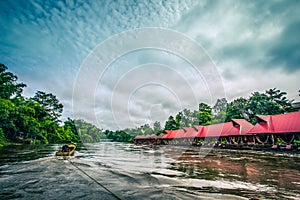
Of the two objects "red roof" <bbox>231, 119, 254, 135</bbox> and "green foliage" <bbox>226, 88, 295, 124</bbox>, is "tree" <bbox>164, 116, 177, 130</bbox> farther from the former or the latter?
"red roof" <bbox>231, 119, 254, 135</bbox>

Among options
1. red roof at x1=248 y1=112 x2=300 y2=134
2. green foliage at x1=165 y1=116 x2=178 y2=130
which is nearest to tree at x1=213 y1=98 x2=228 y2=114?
green foliage at x1=165 y1=116 x2=178 y2=130

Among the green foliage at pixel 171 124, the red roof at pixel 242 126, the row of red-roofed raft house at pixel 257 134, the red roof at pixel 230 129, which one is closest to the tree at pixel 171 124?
the green foliage at pixel 171 124

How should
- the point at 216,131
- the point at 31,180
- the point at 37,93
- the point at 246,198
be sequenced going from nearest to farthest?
the point at 246,198, the point at 31,180, the point at 216,131, the point at 37,93

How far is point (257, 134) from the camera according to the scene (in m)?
22.9

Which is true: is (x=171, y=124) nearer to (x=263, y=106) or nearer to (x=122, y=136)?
(x=263, y=106)

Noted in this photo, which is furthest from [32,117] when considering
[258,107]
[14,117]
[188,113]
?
[188,113]

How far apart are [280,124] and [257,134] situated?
3.33 metres

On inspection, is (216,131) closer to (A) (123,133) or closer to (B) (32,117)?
(B) (32,117)

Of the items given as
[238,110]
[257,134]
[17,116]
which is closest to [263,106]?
[238,110]

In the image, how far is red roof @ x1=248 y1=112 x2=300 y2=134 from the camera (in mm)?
18344

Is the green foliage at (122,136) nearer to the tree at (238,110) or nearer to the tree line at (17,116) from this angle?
the tree line at (17,116)

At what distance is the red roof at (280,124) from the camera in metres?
18.3

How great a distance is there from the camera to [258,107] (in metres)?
34.0

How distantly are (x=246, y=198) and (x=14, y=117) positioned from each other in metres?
37.6
